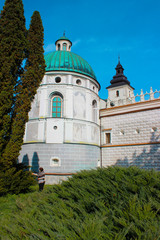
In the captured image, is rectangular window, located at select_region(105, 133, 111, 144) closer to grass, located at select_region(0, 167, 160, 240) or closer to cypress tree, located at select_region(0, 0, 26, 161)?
cypress tree, located at select_region(0, 0, 26, 161)

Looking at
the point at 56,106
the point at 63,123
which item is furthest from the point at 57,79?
the point at 63,123

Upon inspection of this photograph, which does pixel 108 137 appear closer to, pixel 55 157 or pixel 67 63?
pixel 55 157

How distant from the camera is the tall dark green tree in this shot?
9516mm

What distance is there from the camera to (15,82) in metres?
10.5

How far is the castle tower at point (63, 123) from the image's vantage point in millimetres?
16734

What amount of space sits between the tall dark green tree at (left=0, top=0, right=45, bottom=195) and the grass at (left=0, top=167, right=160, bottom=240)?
277 cm

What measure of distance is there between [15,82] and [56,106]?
7866mm

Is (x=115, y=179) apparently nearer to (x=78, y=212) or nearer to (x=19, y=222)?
(x=78, y=212)

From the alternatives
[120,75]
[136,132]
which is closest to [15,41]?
A: [136,132]

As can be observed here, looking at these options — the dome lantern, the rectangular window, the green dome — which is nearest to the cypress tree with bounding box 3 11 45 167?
the green dome

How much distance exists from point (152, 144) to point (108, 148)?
448 centimetres

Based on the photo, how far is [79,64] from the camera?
1964cm

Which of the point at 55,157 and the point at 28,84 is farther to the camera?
the point at 55,157

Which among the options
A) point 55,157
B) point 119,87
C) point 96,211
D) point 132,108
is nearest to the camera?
point 96,211
